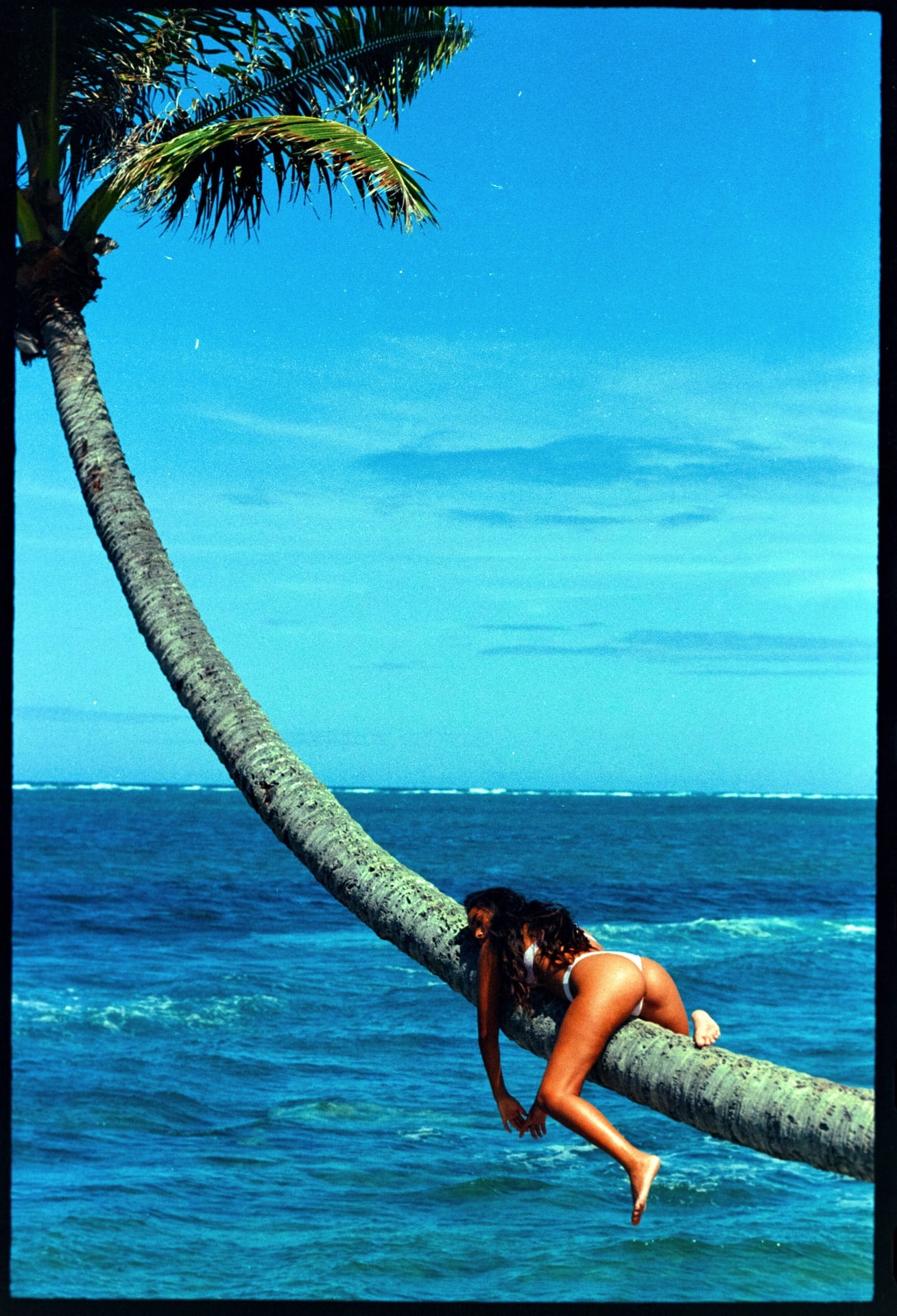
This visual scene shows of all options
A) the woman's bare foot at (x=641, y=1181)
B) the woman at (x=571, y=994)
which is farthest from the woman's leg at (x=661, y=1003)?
the woman's bare foot at (x=641, y=1181)

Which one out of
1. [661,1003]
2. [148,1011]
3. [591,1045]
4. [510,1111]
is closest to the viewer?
[591,1045]

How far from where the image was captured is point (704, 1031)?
300 cm

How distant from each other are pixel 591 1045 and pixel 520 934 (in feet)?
1.10

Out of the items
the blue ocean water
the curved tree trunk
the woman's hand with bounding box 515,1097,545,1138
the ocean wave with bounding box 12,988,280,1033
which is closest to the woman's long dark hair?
the curved tree trunk

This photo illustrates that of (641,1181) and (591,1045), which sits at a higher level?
(591,1045)

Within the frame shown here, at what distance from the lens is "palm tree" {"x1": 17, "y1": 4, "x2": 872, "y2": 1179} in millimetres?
3742

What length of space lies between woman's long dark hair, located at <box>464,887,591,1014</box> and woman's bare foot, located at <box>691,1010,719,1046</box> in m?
0.36

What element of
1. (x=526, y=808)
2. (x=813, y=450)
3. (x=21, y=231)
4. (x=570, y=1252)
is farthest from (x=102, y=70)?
(x=526, y=808)

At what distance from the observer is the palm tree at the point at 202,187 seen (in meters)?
3.74

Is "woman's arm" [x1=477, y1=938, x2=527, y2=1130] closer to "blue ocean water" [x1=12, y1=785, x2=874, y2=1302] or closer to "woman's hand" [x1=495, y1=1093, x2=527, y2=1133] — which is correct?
"woman's hand" [x1=495, y1=1093, x2=527, y2=1133]

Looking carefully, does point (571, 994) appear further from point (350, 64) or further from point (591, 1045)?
point (350, 64)

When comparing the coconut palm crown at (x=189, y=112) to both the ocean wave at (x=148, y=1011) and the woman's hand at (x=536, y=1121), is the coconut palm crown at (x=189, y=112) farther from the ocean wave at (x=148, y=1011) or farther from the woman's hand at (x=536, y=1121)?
the ocean wave at (x=148, y=1011)

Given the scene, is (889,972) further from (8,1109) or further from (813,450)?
(813,450)

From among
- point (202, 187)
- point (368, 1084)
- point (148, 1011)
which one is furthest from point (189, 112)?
point (148, 1011)
